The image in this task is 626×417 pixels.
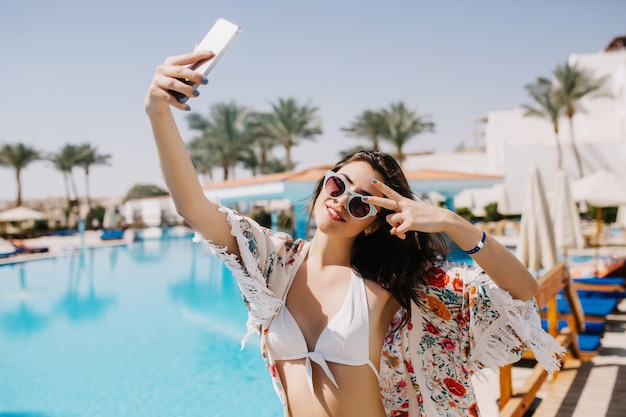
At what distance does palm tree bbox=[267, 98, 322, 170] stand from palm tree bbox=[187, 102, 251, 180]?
7.98ft

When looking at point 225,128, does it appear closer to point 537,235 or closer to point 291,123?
point 291,123

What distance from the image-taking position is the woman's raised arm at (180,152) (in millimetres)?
1291

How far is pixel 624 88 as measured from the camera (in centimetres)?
3381

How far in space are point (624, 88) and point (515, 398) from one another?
3714 centimetres

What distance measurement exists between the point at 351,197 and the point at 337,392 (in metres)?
0.65

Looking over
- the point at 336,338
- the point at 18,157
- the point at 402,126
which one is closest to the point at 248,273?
the point at 336,338

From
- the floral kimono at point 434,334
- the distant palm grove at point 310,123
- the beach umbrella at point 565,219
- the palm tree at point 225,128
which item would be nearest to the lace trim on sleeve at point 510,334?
the floral kimono at point 434,334

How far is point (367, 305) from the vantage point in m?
1.68

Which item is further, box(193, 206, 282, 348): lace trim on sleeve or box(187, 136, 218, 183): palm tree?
box(187, 136, 218, 183): palm tree

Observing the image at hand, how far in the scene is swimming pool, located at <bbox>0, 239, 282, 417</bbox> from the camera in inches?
257

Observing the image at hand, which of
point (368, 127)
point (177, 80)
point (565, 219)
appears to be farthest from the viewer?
point (368, 127)

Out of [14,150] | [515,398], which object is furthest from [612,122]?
[14,150]

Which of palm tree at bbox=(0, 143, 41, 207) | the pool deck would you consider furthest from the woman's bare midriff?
palm tree at bbox=(0, 143, 41, 207)

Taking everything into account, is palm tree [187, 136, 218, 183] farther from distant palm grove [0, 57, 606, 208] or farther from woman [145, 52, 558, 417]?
woman [145, 52, 558, 417]
